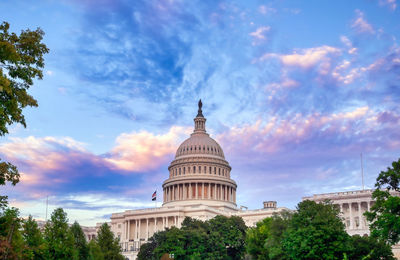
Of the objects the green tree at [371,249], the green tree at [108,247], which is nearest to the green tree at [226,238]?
the green tree at [108,247]

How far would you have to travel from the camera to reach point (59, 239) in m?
71.9

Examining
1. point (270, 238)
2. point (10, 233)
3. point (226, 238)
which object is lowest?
point (10, 233)

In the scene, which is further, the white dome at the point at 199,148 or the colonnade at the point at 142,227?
the white dome at the point at 199,148

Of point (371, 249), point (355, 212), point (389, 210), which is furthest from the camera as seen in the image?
point (355, 212)

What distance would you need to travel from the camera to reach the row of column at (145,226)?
Result: 172 m

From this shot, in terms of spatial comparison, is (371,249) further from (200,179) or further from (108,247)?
(200,179)

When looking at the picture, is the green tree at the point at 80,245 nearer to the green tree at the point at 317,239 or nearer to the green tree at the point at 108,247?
the green tree at the point at 108,247

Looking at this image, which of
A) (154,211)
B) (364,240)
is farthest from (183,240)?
(154,211)

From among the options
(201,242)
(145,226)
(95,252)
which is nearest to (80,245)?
(95,252)

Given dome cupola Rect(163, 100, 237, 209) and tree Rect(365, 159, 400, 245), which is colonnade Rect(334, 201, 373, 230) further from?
tree Rect(365, 159, 400, 245)

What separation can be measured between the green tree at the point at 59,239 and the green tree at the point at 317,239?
29.7 m

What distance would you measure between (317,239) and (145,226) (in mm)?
112263

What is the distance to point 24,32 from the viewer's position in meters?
43.8

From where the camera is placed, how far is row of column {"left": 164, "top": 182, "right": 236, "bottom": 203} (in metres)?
187
